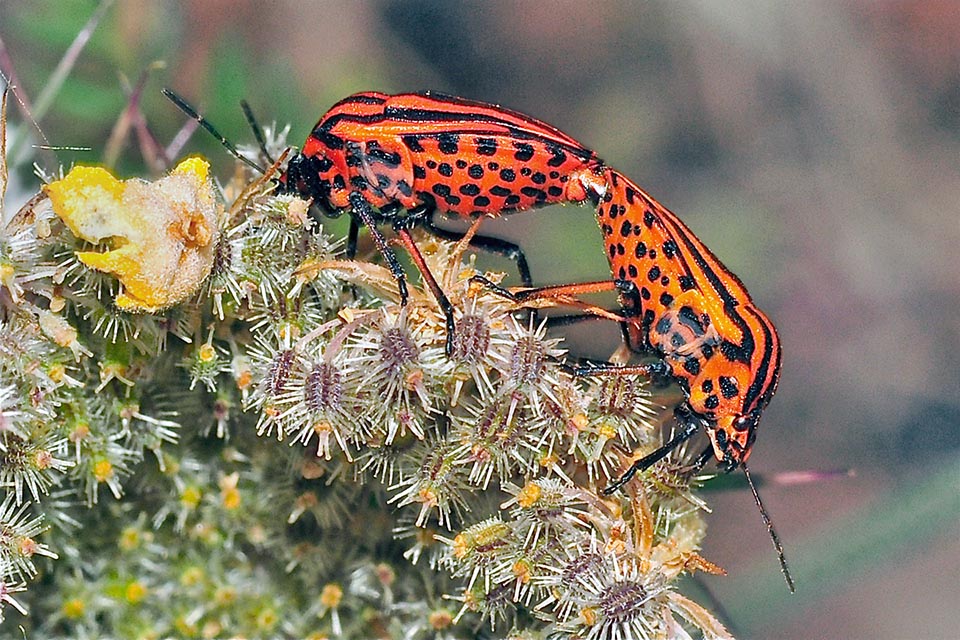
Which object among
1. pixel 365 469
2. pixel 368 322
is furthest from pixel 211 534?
pixel 368 322

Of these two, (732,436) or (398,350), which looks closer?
(398,350)

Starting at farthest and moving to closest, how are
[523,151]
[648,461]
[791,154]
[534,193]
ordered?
[791,154] → [534,193] → [523,151] → [648,461]

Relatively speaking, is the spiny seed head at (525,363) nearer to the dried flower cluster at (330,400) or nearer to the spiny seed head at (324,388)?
the dried flower cluster at (330,400)

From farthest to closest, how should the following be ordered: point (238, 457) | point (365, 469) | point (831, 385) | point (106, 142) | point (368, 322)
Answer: point (831, 385) → point (106, 142) → point (238, 457) → point (365, 469) → point (368, 322)

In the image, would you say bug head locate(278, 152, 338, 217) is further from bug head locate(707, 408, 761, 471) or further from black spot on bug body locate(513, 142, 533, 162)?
bug head locate(707, 408, 761, 471)

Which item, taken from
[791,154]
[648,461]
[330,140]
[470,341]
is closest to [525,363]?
[470,341]

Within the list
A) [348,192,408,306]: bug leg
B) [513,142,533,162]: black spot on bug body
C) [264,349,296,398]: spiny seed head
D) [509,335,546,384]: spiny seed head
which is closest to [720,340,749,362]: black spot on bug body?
[509,335,546,384]: spiny seed head

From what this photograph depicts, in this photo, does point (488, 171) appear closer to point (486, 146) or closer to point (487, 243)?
point (486, 146)

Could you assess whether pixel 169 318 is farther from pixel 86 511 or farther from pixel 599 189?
pixel 599 189
